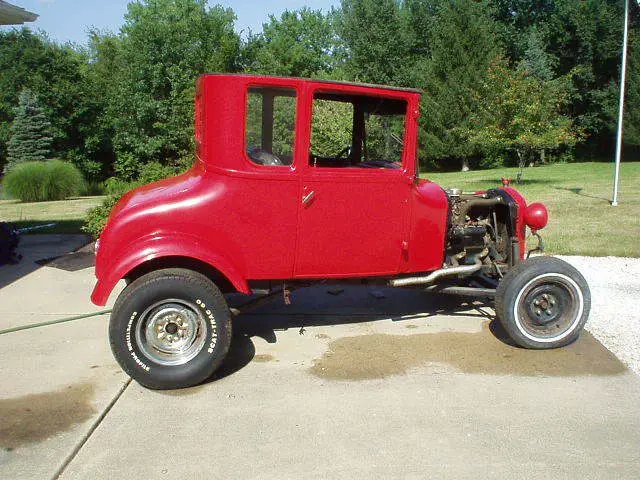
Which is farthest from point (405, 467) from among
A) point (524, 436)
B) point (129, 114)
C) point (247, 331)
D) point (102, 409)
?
point (129, 114)

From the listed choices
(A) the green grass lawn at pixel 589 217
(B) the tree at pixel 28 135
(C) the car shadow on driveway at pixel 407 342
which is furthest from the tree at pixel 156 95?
(C) the car shadow on driveway at pixel 407 342

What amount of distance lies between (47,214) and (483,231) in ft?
38.5

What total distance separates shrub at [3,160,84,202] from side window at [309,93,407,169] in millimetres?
15221

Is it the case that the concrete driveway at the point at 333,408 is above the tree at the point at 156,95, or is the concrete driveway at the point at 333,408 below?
below

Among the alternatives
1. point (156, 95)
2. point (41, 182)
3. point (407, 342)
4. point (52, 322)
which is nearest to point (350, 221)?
point (407, 342)

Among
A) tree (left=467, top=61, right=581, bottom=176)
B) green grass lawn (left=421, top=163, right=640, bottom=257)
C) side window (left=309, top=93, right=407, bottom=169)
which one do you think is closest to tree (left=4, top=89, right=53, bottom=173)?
tree (left=467, top=61, right=581, bottom=176)

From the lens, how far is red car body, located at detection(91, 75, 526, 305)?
171 inches

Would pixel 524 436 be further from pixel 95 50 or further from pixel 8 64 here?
pixel 95 50

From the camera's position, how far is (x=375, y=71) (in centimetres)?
4634

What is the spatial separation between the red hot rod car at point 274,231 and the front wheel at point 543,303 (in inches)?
0.5

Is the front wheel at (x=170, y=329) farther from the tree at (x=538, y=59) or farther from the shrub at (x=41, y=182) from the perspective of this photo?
the tree at (x=538, y=59)

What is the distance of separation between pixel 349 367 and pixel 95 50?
56.6 meters

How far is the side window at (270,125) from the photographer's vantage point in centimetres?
448

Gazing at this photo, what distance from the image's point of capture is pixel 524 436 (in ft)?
11.8
